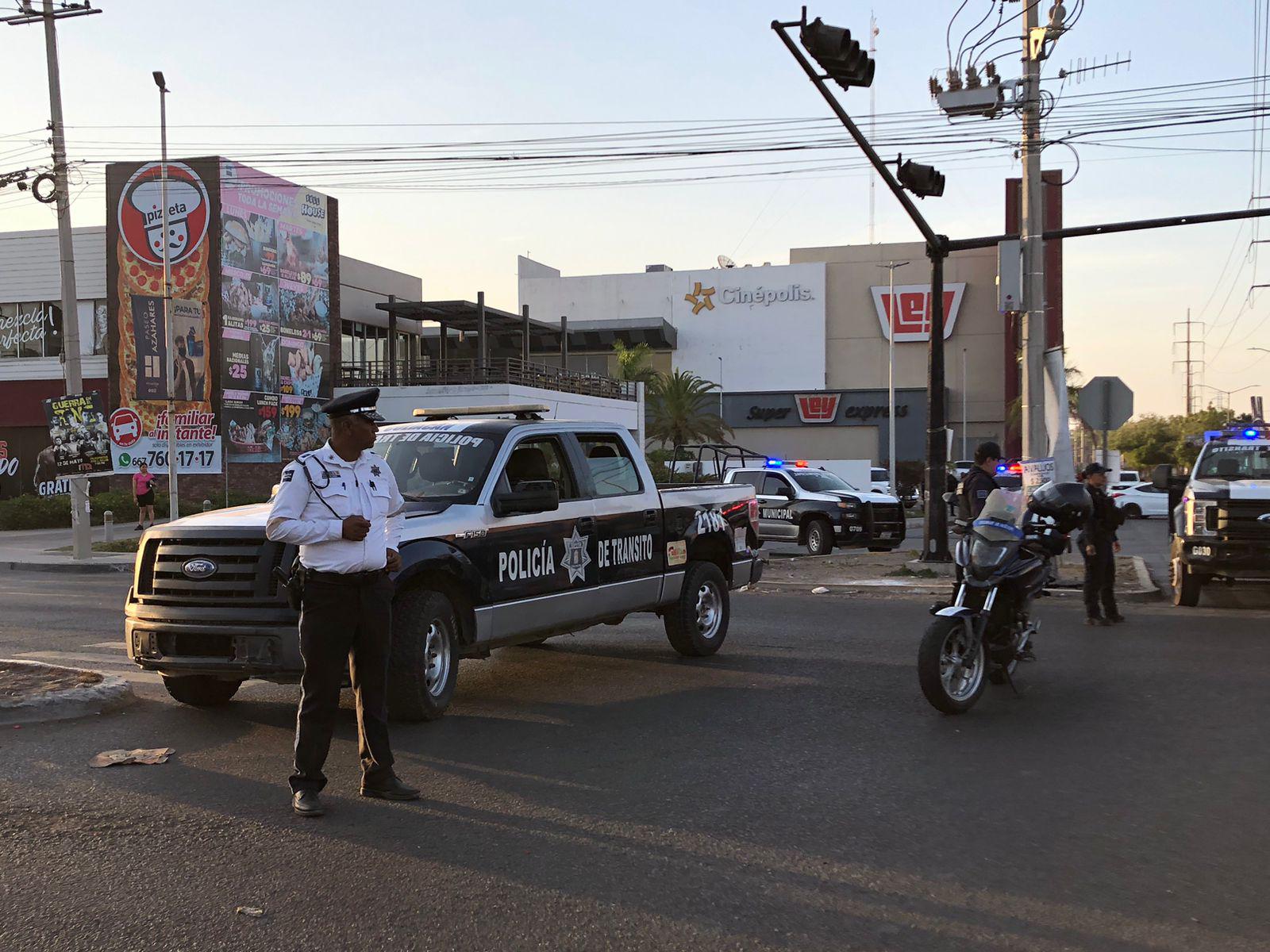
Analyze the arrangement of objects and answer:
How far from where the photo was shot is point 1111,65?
64.6ft

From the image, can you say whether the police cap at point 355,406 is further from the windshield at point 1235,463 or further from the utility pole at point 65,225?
the utility pole at point 65,225

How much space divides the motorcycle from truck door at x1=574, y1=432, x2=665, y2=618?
232 centimetres

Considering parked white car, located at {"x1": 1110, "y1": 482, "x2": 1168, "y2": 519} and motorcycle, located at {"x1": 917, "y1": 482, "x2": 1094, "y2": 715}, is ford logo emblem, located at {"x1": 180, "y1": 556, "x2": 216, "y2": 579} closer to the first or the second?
motorcycle, located at {"x1": 917, "y1": 482, "x2": 1094, "y2": 715}

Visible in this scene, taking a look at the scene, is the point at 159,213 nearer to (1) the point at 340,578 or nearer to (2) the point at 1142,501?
(1) the point at 340,578

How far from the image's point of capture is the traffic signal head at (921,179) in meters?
16.0

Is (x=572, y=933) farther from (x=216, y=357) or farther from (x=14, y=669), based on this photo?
(x=216, y=357)

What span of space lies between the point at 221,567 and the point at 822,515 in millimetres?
17447

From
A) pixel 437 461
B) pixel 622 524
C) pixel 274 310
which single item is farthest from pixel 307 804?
pixel 274 310

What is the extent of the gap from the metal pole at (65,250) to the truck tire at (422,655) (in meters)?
17.7

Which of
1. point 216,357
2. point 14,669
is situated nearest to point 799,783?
point 14,669

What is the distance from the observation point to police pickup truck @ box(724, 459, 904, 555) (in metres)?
23.0

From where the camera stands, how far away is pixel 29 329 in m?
40.3

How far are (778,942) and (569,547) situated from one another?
476cm

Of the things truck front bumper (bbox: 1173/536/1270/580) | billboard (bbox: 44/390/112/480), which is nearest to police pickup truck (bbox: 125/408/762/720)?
truck front bumper (bbox: 1173/536/1270/580)
